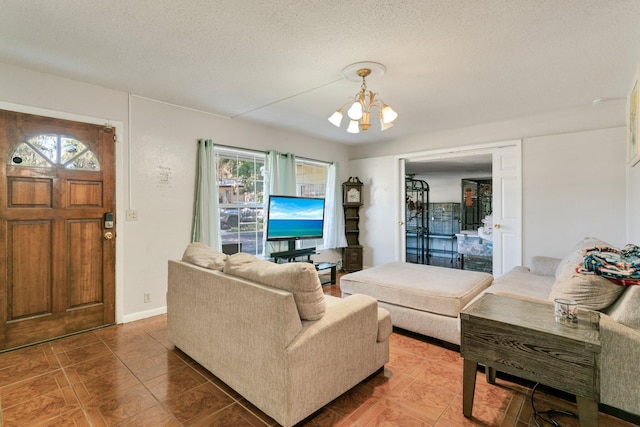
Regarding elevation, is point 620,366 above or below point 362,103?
below

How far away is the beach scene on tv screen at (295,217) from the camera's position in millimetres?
4188

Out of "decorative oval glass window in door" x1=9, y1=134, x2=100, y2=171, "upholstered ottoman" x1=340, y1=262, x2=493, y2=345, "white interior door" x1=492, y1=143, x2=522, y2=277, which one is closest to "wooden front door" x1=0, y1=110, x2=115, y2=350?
"decorative oval glass window in door" x1=9, y1=134, x2=100, y2=171

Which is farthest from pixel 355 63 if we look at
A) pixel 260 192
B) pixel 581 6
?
pixel 260 192

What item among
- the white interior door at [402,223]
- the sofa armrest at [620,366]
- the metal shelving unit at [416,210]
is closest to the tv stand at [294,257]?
the white interior door at [402,223]

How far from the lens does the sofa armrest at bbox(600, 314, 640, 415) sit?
155 cm

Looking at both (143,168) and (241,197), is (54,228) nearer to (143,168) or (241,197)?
(143,168)

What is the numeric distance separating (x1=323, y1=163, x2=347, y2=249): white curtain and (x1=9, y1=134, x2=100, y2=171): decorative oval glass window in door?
11.3ft

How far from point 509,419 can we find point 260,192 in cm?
371

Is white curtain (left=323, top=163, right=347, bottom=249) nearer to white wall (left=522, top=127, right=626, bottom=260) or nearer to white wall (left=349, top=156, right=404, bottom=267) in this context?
white wall (left=349, top=156, right=404, bottom=267)

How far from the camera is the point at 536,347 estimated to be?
1451 millimetres

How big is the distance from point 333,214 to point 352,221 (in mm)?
502

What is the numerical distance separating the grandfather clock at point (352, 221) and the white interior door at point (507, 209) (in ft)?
7.24

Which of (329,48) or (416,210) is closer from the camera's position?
(329,48)

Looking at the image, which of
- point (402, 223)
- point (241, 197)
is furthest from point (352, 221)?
point (241, 197)
